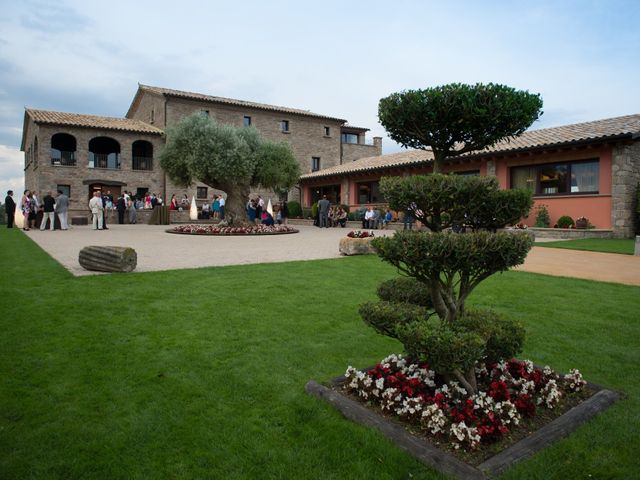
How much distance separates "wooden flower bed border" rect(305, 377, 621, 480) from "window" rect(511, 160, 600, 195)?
1691 cm

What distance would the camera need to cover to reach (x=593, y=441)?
269cm

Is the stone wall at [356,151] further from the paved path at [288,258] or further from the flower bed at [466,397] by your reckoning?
the flower bed at [466,397]

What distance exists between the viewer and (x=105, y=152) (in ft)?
120

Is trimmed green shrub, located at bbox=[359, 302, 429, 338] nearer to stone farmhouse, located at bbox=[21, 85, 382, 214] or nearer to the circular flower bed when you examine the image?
the circular flower bed

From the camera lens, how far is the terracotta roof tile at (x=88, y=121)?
31628mm

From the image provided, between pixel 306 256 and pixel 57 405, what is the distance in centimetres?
842

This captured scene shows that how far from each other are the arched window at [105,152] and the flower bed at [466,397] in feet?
122

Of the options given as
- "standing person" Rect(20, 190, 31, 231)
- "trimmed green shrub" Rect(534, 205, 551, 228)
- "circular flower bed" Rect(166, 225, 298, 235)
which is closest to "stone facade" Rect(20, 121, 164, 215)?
"standing person" Rect(20, 190, 31, 231)

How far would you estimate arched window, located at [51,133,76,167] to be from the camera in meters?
33.8

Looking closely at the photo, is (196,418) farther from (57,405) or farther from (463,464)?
(463,464)

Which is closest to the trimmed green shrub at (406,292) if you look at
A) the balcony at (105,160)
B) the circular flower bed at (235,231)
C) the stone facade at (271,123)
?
the circular flower bed at (235,231)

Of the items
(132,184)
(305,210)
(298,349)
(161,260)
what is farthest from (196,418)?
(132,184)

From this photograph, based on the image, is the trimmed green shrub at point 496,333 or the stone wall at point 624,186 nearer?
the trimmed green shrub at point 496,333

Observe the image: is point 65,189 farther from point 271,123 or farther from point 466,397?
point 466,397
